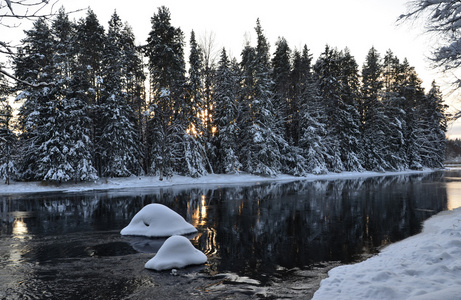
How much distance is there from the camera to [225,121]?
130 feet

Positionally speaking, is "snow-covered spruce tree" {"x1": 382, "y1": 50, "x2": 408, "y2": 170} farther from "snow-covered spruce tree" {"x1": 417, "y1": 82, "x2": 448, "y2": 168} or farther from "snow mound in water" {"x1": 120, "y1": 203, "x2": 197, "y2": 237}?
"snow mound in water" {"x1": 120, "y1": 203, "x2": 197, "y2": 237}

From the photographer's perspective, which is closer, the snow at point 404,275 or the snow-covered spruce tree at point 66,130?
the snow at point 404,275

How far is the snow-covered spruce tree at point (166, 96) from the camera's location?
3338 cm

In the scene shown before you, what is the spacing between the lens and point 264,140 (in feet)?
128

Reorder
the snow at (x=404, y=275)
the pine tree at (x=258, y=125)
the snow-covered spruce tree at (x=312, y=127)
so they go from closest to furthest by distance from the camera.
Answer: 1. the snow at (x=404, y=275)
2. the pine tree at (x=258, y=125)
3. the snow-covered spruce tree at (x=312, y=127)

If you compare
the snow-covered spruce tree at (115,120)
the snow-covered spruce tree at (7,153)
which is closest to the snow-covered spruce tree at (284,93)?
the snow-covered spruce tree at (115,120)

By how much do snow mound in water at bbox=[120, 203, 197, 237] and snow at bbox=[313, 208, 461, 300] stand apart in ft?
19.6

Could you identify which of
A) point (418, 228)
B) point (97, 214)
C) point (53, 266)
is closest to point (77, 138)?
point (97, 214)

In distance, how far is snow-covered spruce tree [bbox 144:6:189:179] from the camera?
3338 cm

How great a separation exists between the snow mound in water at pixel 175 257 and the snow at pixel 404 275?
10.4 feet

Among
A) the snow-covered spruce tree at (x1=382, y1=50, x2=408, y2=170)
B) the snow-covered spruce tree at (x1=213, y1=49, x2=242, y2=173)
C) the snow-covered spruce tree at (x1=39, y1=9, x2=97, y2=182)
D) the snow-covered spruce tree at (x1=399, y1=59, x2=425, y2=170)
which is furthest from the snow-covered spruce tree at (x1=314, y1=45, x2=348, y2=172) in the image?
the snow-covered spruce tree at (x1=39, y1=9, x2=97, y2=182)

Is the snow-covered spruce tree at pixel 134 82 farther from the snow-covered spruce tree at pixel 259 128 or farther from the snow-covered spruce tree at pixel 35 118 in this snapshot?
the snow-covered spruce tree at pixel 259 128

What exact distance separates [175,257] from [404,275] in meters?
5.01

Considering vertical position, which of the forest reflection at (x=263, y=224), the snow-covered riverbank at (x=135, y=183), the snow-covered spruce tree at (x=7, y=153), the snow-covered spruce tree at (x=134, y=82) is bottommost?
the forest reflection at (x=263, y=224)
